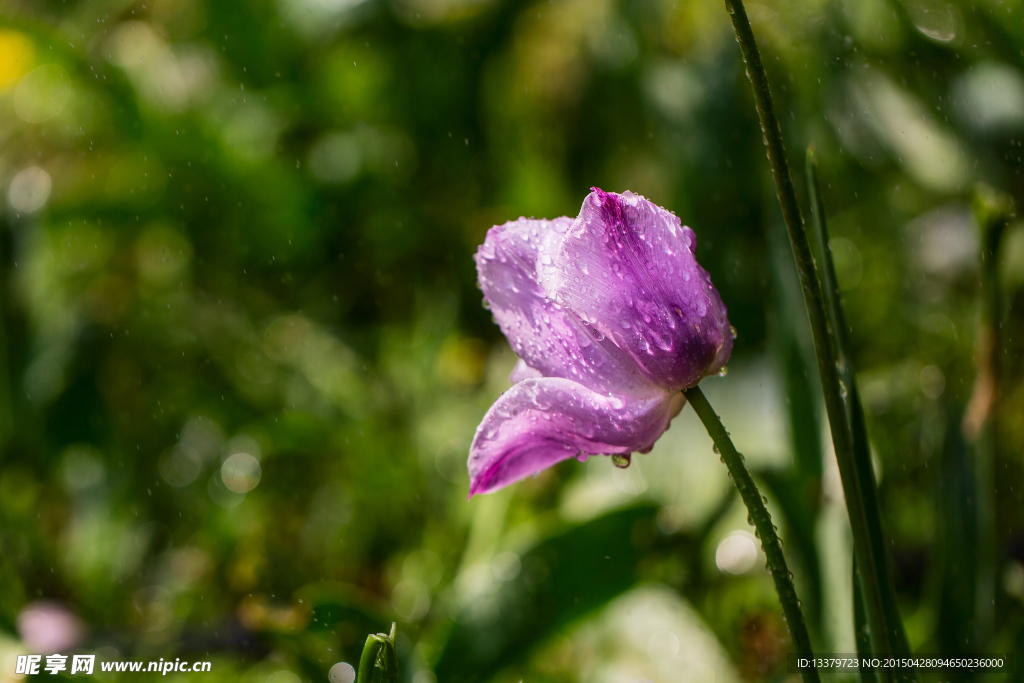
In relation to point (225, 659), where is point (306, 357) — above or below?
above

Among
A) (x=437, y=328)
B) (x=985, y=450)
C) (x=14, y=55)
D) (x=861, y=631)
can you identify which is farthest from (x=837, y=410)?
(x=14, y=55)

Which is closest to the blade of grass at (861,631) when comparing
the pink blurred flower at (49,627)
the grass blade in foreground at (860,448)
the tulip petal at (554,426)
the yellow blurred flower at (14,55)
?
the grass blade in foreground at (860,448)

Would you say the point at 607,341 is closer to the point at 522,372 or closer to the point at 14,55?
the point at 522,372

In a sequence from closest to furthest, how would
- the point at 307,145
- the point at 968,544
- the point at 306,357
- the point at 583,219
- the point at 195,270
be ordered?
the point at 583,219, the point at 968,544, the point at 306,357, the point at 195,270, the point at 307,145

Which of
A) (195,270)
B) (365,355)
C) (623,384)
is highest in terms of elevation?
(623,384)

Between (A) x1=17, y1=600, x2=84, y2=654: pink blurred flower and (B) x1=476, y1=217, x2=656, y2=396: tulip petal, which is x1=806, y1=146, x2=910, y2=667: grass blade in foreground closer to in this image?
(B) x1=476, y1=217, x2=656, y2=396: tulip petal

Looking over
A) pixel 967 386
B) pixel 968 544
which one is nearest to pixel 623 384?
pixel 968 544

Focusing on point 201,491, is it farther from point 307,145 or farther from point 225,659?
point 307,145
